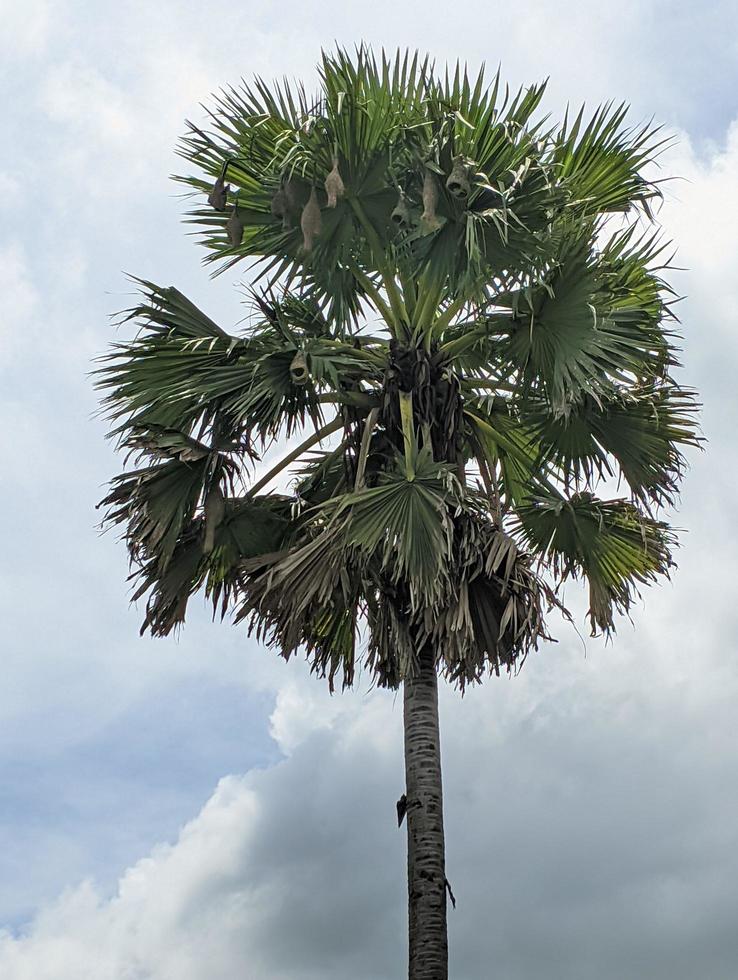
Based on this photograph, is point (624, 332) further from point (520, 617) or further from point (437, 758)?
point (437, 758)

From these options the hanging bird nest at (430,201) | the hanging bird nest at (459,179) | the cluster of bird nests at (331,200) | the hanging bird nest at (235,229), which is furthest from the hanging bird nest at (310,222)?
the hanging bird nest at (459,179)

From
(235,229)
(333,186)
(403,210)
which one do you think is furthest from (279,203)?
(403,210)

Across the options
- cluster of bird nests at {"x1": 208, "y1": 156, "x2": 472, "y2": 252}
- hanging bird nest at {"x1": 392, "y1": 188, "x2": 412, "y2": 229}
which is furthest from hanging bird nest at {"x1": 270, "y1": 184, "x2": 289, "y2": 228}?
hanging bird nest at {"x1": 392, "y1": 188, "x2": 412, "y2": 229}

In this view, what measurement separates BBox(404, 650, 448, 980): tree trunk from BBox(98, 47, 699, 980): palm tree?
2cm

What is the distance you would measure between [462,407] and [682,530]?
7.46 ft

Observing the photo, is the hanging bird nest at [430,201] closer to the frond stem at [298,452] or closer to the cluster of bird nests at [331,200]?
the cluster of bird nests at [331,200]

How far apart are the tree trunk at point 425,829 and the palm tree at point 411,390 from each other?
0.02 m

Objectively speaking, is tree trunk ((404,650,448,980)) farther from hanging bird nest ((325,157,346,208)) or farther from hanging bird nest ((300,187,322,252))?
hanging bird nest ((325,157,346,208))

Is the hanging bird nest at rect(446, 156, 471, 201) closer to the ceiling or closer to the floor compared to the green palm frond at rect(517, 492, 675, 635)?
closer to the ceiling

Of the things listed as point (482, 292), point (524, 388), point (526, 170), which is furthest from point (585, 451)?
point (526, 170)

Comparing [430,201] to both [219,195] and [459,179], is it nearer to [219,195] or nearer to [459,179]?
[459,179]

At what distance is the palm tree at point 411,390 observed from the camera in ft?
32.0

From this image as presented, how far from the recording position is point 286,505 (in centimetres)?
1132

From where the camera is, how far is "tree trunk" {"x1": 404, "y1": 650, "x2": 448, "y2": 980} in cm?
955
